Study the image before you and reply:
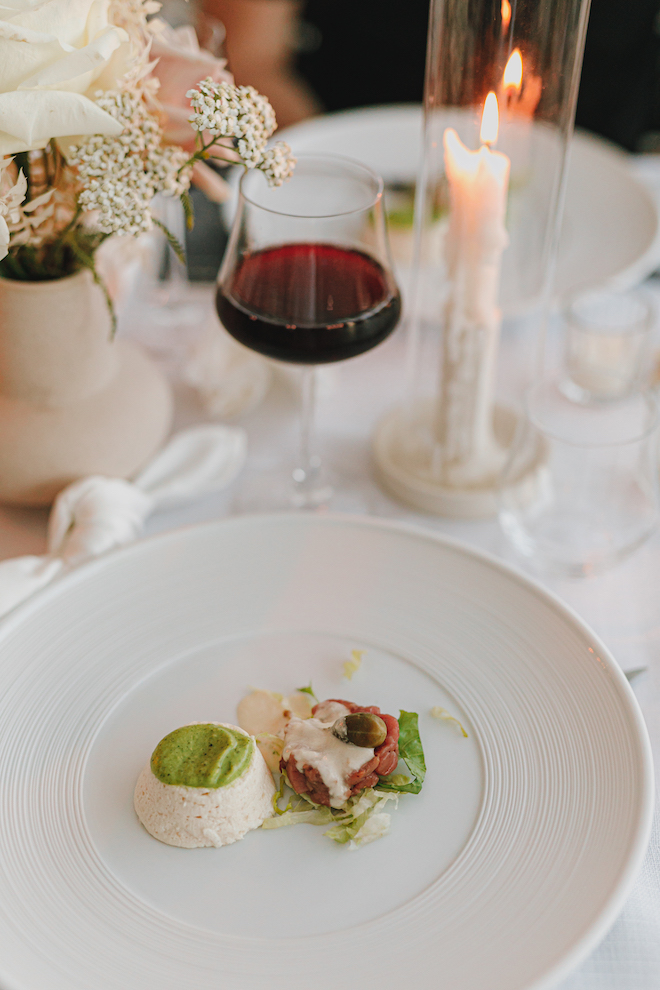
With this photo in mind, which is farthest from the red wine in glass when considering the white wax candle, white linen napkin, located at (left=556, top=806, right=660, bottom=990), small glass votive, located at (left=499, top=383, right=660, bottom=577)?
white linen napkin, located at (left=556, top=806, right=660, bottom=990)

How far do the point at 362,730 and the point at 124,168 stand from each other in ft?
1.82

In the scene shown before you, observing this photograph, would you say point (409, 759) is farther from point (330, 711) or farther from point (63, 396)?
point (63, 396)

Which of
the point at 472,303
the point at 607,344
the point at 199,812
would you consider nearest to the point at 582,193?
the point at 607,344

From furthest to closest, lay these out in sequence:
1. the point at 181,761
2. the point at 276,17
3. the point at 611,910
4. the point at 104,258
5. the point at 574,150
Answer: the point at 276,17, the point at 574,150, the point at 104,258, the point at 181,761, the point at 611,910

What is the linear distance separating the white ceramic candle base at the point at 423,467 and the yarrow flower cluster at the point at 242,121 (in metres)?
0.44

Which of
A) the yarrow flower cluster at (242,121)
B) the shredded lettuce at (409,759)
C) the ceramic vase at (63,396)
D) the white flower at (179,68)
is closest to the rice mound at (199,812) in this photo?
the shredded lettuce at (409,759)

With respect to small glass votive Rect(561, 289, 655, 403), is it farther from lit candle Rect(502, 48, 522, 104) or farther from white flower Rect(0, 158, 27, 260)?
white flower Rect(0, 158, 27, 260)

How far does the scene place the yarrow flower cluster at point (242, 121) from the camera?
744 millimetres

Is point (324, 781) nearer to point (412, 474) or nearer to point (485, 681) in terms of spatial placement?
point (485, 681)

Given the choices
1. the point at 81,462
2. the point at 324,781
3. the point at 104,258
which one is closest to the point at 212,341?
the point at 104,258

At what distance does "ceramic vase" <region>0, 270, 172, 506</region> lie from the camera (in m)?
0.95

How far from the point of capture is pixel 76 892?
67cm

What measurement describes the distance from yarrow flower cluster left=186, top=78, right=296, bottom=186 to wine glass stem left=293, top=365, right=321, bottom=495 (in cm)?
29

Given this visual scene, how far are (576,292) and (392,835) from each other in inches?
36.1
